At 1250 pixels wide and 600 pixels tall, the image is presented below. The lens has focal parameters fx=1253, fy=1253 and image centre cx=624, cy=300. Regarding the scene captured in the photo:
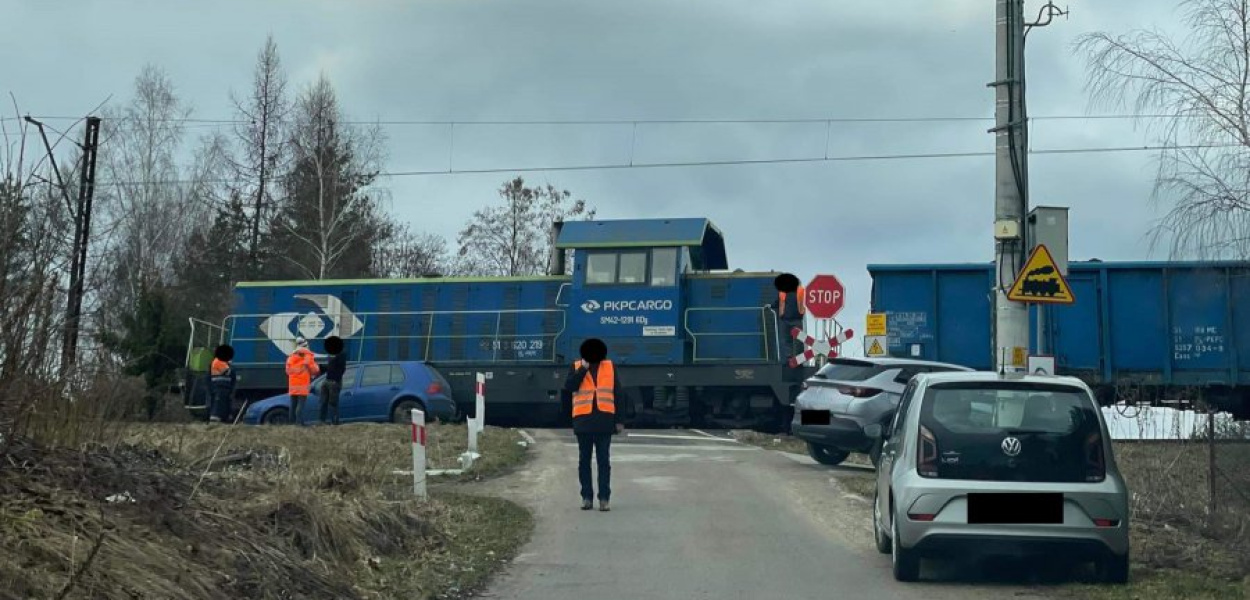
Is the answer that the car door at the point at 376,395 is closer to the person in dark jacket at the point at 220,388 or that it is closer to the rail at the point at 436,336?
the rail at the point at 436,336

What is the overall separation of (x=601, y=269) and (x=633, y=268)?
68cm

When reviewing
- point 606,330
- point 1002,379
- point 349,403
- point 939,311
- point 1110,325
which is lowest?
point 349,403

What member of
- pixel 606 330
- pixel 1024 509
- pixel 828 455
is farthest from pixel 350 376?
pixel 1024 509

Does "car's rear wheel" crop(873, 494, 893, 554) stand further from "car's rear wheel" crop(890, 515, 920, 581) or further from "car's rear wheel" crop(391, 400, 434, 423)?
"car's rear wheel" crop(391, 400, 434, 423)

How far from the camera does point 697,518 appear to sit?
11922 millimetres

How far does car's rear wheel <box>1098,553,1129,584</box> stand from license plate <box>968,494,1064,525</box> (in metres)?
0.53

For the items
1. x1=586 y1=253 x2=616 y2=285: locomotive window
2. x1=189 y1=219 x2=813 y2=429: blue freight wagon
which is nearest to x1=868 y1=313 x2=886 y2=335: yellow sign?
x1=189 y1=219 x2=813 y2=429: blue freight wagon

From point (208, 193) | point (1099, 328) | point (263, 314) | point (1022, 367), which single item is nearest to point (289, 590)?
point (1022, 367)

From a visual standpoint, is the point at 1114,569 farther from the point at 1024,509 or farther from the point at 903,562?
the point at 903,562

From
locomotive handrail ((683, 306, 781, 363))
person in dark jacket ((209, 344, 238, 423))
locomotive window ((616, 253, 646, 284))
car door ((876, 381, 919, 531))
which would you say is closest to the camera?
car door ((876, 381, 919, 531))

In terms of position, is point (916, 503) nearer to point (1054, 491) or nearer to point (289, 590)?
point (1054, 491)

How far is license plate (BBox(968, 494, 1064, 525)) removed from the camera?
27.5 ft

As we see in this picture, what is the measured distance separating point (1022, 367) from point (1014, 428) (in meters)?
4.56

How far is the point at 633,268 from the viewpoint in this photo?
2573 centimetres
